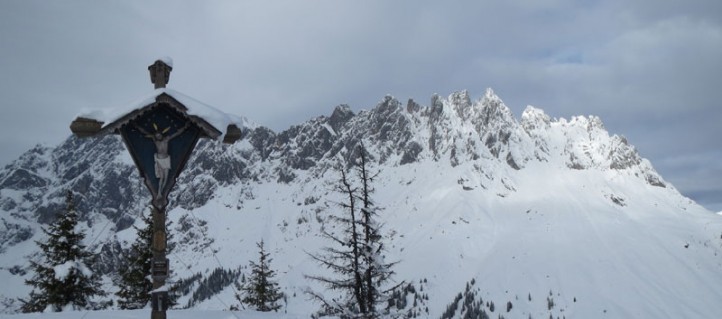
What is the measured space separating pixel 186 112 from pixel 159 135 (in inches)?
20.8

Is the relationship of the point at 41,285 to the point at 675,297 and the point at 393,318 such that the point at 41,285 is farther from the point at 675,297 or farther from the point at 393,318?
the point at 675,297

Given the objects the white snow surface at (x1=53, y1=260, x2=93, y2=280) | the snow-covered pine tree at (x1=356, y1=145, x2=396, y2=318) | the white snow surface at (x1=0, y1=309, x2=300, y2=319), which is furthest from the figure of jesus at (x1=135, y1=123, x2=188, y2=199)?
the white snow surface at (x1=53, y1=260, x2=93, y2=280)

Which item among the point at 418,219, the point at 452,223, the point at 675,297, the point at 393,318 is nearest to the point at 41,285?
the point at 393,318

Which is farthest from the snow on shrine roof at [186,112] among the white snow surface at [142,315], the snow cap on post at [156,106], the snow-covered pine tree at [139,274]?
the snow-covered pine tree at [139,274]

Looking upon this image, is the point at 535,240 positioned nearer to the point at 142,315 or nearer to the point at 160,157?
the point at 142,315

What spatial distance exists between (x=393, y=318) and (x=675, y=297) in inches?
3635

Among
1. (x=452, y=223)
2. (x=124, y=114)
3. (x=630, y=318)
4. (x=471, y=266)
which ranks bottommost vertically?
(x=630, y=318)

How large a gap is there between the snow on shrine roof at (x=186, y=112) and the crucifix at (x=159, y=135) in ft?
0.04

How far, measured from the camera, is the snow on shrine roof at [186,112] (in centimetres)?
676

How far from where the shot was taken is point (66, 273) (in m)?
22.2

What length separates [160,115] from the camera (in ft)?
23.4

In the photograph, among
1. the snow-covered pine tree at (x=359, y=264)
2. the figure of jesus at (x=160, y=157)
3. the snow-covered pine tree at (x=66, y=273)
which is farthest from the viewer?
the snow-covered pine tree at (x=66, y=273)

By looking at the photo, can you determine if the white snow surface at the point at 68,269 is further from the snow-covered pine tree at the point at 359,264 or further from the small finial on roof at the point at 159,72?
the small finial on roof at the point at 159,72

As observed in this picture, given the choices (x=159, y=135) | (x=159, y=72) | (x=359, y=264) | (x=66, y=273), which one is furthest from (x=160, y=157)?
(x=66, y=273)
